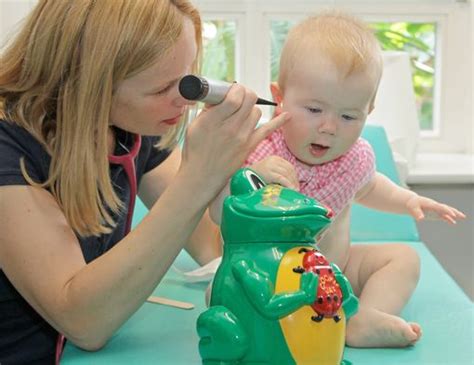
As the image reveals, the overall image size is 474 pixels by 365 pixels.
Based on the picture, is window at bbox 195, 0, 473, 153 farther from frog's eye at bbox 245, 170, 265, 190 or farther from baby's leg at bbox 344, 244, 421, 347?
frog's eye at bbox 245, 170, 265, 190

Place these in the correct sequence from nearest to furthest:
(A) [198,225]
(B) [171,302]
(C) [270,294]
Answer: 1. (C) [270,294]
2. (B) [171,302]
3. (A) [198,225]

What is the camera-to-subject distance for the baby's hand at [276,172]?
88cm

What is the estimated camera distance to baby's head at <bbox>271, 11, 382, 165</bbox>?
1.01m

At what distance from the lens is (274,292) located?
755 mm

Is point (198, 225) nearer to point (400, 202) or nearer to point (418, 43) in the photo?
point (400, 202)

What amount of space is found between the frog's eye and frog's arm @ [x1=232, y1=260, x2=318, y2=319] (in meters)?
0.11

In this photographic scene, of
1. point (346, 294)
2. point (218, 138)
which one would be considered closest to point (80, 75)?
point (218, 138)

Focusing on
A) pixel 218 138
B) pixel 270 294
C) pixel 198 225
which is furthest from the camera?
pixel 198 225

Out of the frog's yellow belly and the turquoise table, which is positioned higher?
the frog's yellow belly

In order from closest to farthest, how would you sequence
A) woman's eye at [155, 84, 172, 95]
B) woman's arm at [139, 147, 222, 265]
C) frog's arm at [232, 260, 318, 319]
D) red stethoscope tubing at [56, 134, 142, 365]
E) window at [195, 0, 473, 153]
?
frog's arm at [232, 260, 318, 319]
woman's eye at [155, 84, 172, 95]
red stethoscope tubing at [56, 134, 142, 365]
woman's arm at [139, 147, 222, 265]
window at [195, 0, 473, 153]

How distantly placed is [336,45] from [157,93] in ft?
0.82

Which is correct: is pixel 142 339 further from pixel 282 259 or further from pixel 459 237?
pixel 459 237

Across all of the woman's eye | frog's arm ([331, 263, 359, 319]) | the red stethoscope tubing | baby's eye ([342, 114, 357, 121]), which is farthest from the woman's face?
frog's arm ([331, 263, 359, 319])

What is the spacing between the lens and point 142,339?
3.23ft
